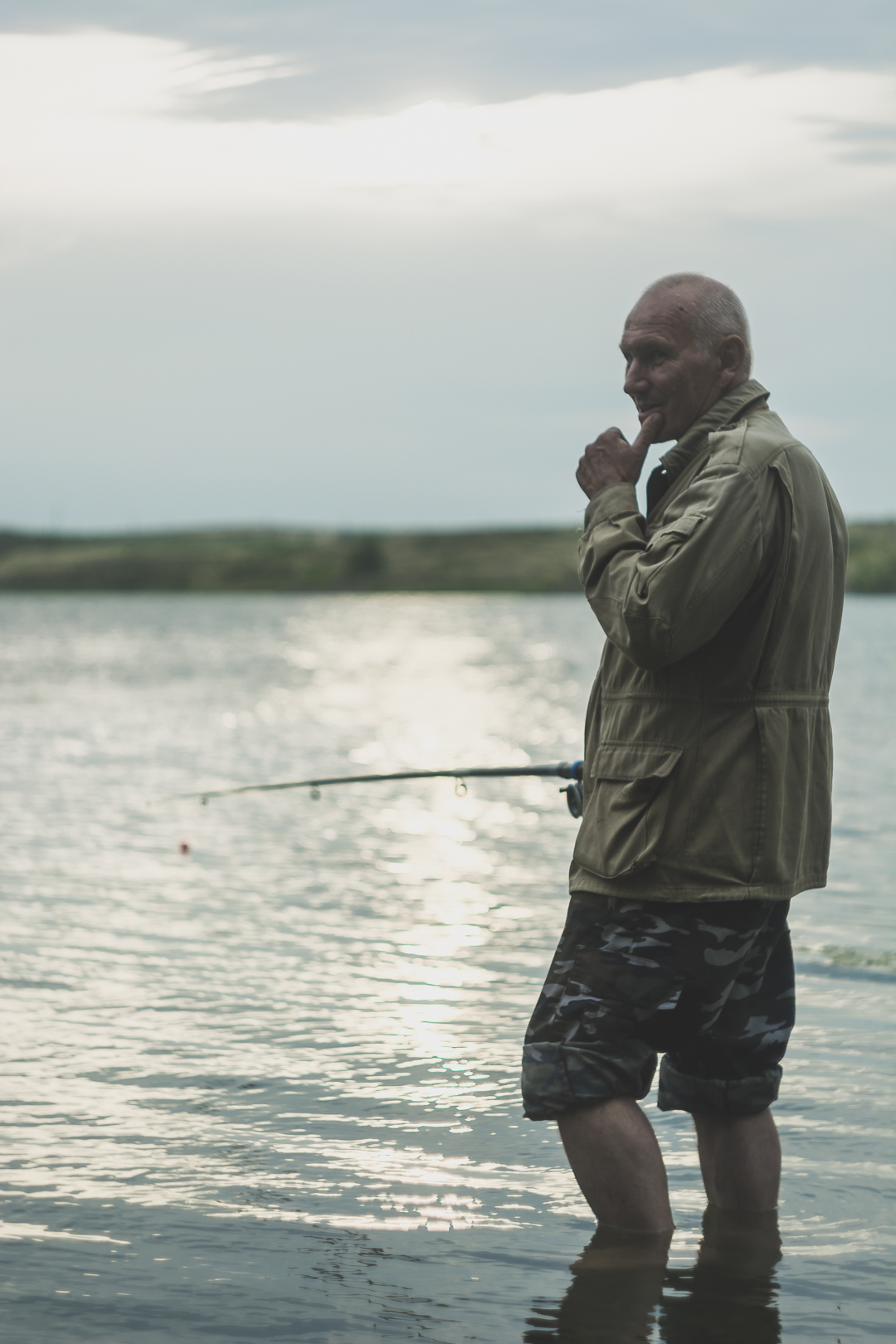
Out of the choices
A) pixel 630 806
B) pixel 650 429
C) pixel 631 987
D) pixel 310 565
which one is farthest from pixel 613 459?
pixel 310 565

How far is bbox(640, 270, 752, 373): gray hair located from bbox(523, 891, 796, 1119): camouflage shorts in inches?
45.8

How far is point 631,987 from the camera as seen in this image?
3084 millimetres

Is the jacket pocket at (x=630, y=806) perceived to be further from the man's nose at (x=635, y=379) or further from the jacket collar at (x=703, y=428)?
the man's nose at (x=635, y=379)

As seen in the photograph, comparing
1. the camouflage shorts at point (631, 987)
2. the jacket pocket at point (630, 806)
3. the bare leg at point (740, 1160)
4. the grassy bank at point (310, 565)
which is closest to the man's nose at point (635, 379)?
the jacket pocket at point (630, 806)

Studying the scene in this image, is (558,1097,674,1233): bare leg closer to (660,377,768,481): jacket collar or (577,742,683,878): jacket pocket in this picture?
(577,742,683,878): jacket pocket

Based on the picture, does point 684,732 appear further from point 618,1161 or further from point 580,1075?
point 618,1161

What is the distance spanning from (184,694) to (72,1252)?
25.9 m

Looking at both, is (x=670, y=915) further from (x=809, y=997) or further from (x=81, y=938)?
(x=81, y=938)

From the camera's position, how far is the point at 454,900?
8750 millimetres

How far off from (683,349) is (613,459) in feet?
0.88

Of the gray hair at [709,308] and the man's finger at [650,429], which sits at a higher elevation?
the gray hair at [709,308]

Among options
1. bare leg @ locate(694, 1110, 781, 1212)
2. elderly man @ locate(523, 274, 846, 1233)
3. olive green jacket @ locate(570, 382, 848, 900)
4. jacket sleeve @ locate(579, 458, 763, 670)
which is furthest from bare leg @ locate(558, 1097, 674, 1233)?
jacket sleeve @ locate(579, 458, 763, 670)

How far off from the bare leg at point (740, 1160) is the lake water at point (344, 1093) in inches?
6.2

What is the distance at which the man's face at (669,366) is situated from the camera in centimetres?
320
